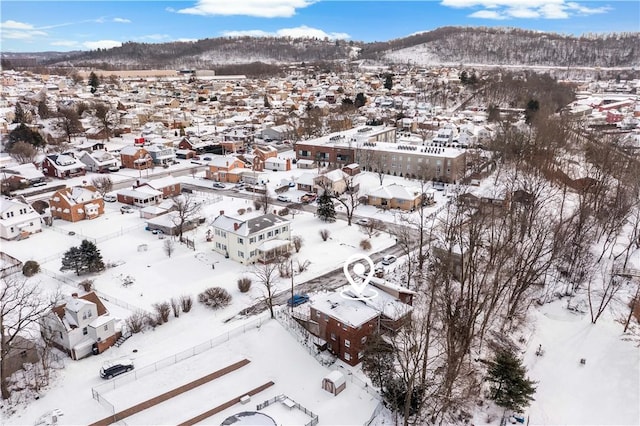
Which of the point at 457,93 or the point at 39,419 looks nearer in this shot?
the point at 39,419

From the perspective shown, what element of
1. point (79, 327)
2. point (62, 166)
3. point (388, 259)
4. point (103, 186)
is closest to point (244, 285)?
point (79, 327)

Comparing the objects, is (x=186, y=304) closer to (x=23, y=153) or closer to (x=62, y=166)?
Result: (x=62, y=166)

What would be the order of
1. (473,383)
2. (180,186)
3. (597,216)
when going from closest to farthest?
(473,383), (597,216), (180,186)

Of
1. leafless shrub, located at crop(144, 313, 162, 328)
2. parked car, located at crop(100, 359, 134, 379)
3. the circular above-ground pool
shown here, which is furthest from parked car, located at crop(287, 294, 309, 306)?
parked car, located at crop(100, 359, 134, 379)

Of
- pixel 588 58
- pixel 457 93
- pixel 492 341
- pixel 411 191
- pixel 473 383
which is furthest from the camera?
pixel 588 58

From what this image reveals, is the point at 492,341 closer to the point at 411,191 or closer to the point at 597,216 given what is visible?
the point at 597,216

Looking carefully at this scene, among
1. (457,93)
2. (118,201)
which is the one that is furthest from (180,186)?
(457,93)

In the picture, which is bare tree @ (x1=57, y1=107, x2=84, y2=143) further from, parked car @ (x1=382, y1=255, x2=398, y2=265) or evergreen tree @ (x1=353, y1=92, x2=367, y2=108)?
parked car @ (x1=382, y1=255, x2=398, y2=265)
